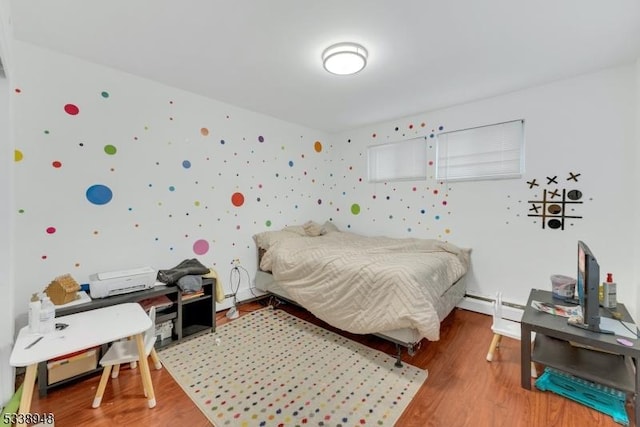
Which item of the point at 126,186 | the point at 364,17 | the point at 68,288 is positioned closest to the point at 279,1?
the point at 364,17

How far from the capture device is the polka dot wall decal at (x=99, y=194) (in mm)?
2203

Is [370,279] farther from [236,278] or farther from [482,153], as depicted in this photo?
[482,153]

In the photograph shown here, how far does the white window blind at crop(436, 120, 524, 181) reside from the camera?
2.80m

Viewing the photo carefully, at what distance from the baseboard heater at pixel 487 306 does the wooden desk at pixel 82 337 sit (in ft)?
9.91

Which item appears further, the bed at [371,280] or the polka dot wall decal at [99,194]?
the polka dot wall decal at [99,194]

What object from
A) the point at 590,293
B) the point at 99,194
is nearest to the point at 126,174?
the point at 99,194

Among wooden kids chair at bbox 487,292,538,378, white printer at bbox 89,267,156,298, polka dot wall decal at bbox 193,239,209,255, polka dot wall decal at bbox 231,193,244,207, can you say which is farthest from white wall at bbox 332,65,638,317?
white printer at bbox 89,267,156,298

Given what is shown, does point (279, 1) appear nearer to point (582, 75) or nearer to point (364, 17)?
point (364, 17)

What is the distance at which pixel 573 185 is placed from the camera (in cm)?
247

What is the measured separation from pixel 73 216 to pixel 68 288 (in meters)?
0.61

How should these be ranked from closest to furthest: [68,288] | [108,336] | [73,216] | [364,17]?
[108,336] < [364,17] < [68,288] < [73,216]

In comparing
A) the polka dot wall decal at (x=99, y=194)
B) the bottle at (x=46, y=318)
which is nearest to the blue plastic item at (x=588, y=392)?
the bottle at (x=46, y=318)

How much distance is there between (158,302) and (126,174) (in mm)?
1155

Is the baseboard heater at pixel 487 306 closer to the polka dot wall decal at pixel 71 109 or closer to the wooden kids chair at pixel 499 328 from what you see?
the wooden kids chair at pixel 499 328
